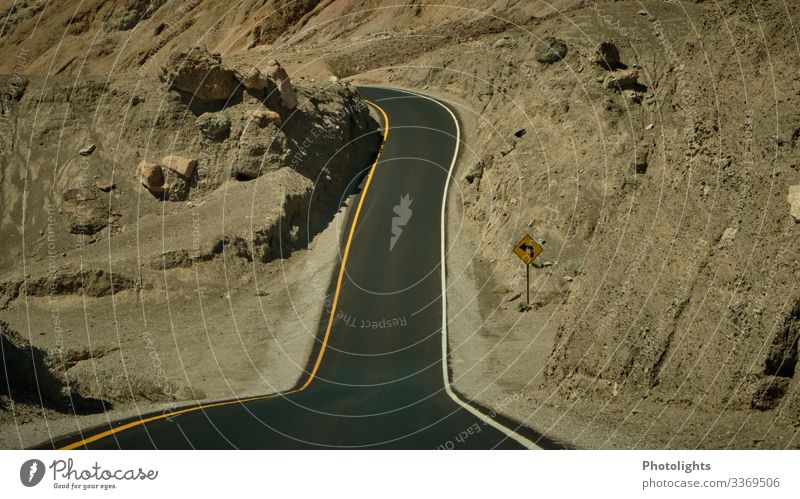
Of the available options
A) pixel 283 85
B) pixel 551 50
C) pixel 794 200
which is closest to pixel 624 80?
pixel 551 50

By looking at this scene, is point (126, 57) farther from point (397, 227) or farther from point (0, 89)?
point (397, 227)

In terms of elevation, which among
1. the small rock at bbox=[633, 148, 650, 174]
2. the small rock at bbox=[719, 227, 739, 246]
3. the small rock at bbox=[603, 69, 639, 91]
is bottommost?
the small rock at bbox=[719, 227, 739, 246]

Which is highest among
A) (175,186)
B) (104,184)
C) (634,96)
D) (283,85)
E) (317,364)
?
(634,96)

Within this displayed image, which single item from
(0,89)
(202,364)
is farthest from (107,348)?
(0,89)

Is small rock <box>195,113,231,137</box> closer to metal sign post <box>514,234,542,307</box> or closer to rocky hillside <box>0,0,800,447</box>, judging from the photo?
rocky hillside <box>0,0,800,447</box>

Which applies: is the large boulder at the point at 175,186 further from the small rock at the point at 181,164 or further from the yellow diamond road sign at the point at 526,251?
the yellow diamond road sign at the point at 526,251

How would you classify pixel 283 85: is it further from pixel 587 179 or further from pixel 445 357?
pixel 445 357
